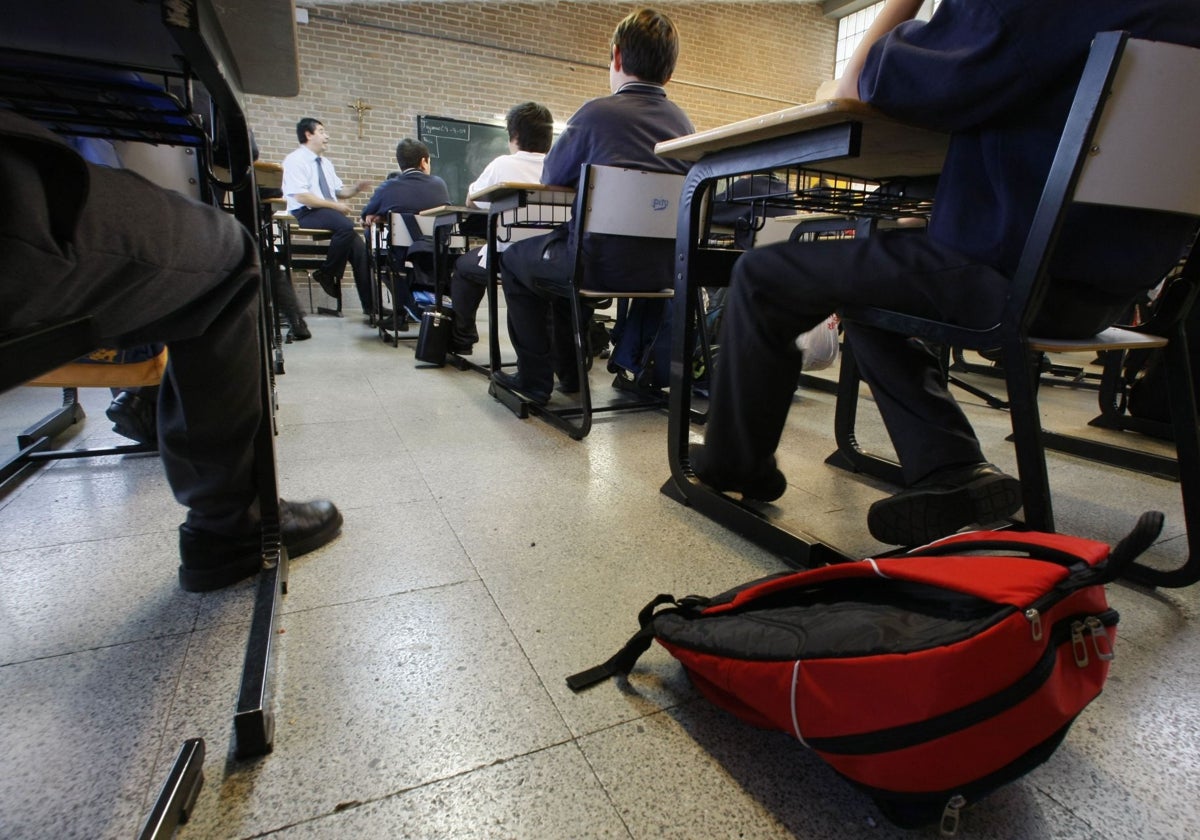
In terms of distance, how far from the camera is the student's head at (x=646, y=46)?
6.31ft

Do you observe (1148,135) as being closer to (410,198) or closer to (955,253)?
(955,253)

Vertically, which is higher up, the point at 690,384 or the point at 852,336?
the point at 852,336

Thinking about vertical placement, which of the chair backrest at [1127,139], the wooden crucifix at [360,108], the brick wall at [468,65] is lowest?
the chair backrest at [1127,139]

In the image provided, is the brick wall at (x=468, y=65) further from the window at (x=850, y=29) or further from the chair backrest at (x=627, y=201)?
the chair backrest at (x=627, y=201)

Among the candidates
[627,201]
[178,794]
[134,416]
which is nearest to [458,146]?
[627,201]


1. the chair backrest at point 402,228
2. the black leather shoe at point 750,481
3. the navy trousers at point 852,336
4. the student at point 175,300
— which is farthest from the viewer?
the chair backrest at point 402,228

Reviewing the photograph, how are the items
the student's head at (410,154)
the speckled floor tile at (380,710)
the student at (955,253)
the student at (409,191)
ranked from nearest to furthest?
the speckled floor tile at (380,710) → the student at (955,253) → the student at (409,191) → the student's head at (410,154)

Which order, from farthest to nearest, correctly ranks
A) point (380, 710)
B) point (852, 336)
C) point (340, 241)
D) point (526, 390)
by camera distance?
point (340, 241) < point (526, 390) < point (852, 336) < point (380, 710)

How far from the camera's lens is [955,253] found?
0.89 meters

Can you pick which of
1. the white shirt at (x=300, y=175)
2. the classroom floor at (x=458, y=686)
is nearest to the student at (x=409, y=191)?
the white shirt at (x=300, y=175)

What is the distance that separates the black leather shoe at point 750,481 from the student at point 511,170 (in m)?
1.84

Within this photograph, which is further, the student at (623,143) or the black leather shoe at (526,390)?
the black leather shoe at (526,390)

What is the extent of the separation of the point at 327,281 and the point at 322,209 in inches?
23.9

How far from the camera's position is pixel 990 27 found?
2.56 feet
